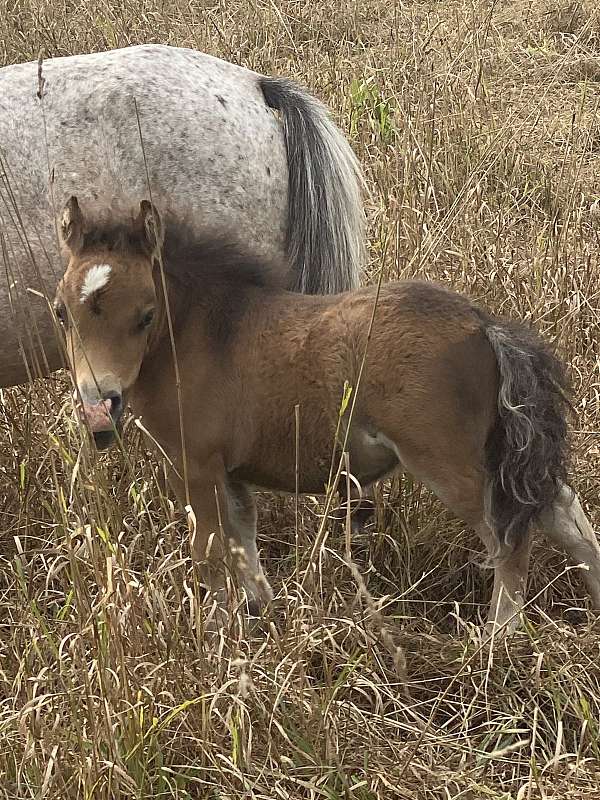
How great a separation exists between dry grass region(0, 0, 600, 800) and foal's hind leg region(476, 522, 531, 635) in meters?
0.09

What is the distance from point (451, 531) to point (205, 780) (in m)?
1.30

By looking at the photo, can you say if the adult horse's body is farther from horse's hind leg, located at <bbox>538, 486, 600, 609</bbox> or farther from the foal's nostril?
horse's hind leg, located at <bbox>538, 486, 600, 609</bbox>

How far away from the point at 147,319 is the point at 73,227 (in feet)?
0.96

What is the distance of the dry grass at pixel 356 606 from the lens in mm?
2244

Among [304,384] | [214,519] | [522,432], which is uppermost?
[304,384]

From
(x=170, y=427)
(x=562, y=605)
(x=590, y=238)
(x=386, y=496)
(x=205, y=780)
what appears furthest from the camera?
(x=590, y=238)

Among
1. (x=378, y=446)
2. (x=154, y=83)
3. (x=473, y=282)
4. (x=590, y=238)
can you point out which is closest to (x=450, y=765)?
(x=378, y=446)

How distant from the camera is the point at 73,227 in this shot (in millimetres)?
2668

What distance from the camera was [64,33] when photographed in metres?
6.39

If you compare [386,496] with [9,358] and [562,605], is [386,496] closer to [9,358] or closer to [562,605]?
[562,605]

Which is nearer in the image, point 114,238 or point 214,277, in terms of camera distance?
point 114,238

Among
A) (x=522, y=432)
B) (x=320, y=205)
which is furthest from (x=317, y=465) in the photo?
(x=320, y=205)

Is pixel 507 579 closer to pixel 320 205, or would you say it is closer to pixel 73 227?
pixel 73 227

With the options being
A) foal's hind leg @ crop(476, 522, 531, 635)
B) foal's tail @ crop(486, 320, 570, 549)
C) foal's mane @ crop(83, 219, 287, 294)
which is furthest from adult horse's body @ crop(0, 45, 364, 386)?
foal's hind leg @ crop(476, 522, 531, 635)
